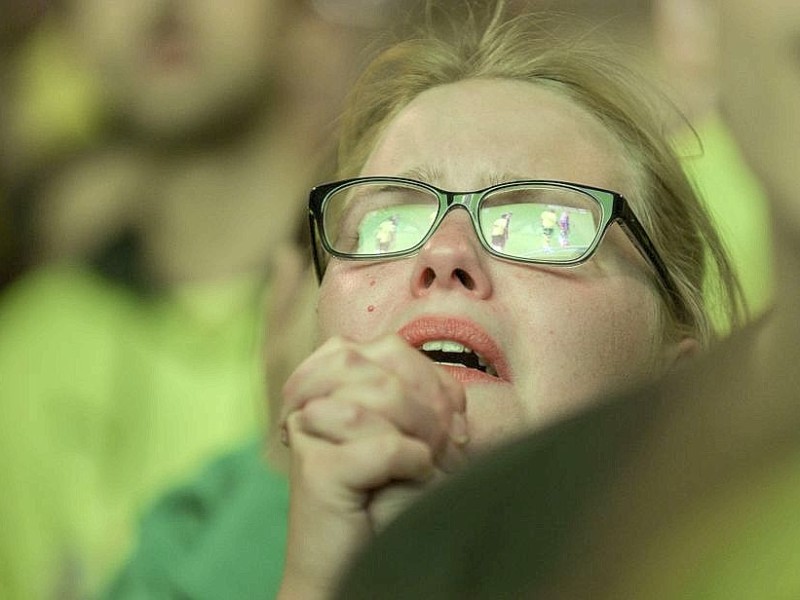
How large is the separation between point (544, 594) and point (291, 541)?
241 millimetres

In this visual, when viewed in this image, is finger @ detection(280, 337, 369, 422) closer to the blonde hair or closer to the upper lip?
the upper lip

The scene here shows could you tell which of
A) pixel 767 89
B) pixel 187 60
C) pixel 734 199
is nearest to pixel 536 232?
pixel 767 89

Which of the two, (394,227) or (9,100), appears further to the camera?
(9,100)

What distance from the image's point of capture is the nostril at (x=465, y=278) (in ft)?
2.30

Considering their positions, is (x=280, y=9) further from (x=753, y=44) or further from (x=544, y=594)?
(x=544, y=594)

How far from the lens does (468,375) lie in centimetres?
68

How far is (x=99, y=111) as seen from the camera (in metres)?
1.28

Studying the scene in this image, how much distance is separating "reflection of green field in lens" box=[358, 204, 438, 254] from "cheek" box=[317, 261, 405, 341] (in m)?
0.02

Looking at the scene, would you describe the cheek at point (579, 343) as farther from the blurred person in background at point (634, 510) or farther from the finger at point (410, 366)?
the blurred person in background at point (634, 510)

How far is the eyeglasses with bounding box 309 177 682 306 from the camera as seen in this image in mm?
727

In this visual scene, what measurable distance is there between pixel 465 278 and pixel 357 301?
9 centimetres

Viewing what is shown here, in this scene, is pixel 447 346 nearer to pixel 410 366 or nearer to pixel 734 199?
pixel 410 366

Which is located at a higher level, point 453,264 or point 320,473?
point 453,264

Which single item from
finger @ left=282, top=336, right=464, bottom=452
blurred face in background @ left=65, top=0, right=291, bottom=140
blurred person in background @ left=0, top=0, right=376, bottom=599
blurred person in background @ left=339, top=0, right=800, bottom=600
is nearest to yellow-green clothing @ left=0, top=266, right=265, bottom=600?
blurred person in background @ left=0, top=0, right=376, bottom=599
